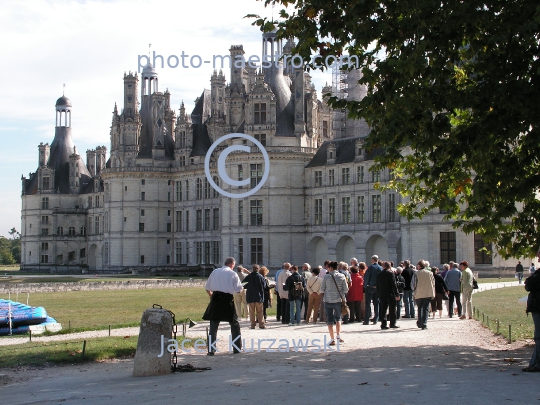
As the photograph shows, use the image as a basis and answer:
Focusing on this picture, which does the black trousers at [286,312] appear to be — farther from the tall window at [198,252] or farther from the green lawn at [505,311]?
the tall window at [198,252]

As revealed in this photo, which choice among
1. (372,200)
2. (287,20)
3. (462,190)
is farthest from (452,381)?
Result: (372,200)

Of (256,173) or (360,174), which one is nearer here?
(360,174)

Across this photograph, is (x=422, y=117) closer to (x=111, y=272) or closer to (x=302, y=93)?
(x=302, y=93)

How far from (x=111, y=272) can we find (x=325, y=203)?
2326 cm

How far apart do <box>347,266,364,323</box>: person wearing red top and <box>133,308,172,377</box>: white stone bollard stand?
953 centimetres

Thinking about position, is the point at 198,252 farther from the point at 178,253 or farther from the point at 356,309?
the point at 356,309

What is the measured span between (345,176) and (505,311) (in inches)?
1585

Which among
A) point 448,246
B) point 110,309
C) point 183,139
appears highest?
point 183,139

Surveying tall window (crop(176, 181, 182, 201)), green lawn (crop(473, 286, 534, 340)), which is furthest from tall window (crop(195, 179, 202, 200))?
green lawn (crop(473, 286, 534, 340))

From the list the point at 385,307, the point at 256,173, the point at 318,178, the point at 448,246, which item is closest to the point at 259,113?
the point at 256,173

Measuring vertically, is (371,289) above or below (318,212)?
below

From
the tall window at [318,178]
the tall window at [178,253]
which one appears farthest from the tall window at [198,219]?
the tall window at [318,178]

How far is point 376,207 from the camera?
61844 mm

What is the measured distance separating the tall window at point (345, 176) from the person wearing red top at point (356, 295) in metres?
41.1
